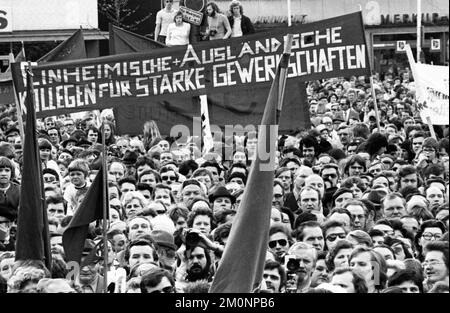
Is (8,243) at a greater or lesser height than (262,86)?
lesser

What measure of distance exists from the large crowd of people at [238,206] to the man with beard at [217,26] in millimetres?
34

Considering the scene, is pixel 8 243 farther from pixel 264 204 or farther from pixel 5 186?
pixel 264 204

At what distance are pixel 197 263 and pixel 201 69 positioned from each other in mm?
5841

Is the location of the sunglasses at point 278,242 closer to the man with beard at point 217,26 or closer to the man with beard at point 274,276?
the man with beard at point 274,276

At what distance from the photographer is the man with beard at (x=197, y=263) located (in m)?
9.98

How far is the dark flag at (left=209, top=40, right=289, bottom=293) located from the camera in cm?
763

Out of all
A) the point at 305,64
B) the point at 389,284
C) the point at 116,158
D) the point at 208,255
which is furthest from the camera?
the point at 116,158

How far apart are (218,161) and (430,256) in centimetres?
671

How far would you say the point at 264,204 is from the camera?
7926 millimetres

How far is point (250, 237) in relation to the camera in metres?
7.82

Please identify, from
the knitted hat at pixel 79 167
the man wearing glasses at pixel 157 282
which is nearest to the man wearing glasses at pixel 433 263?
the man wearing glasses at pixel 157 282

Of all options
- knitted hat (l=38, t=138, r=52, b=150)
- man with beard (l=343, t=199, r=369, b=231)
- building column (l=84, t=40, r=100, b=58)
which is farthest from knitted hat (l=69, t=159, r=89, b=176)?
building column (l=84, t=40, r=100, b=58)
